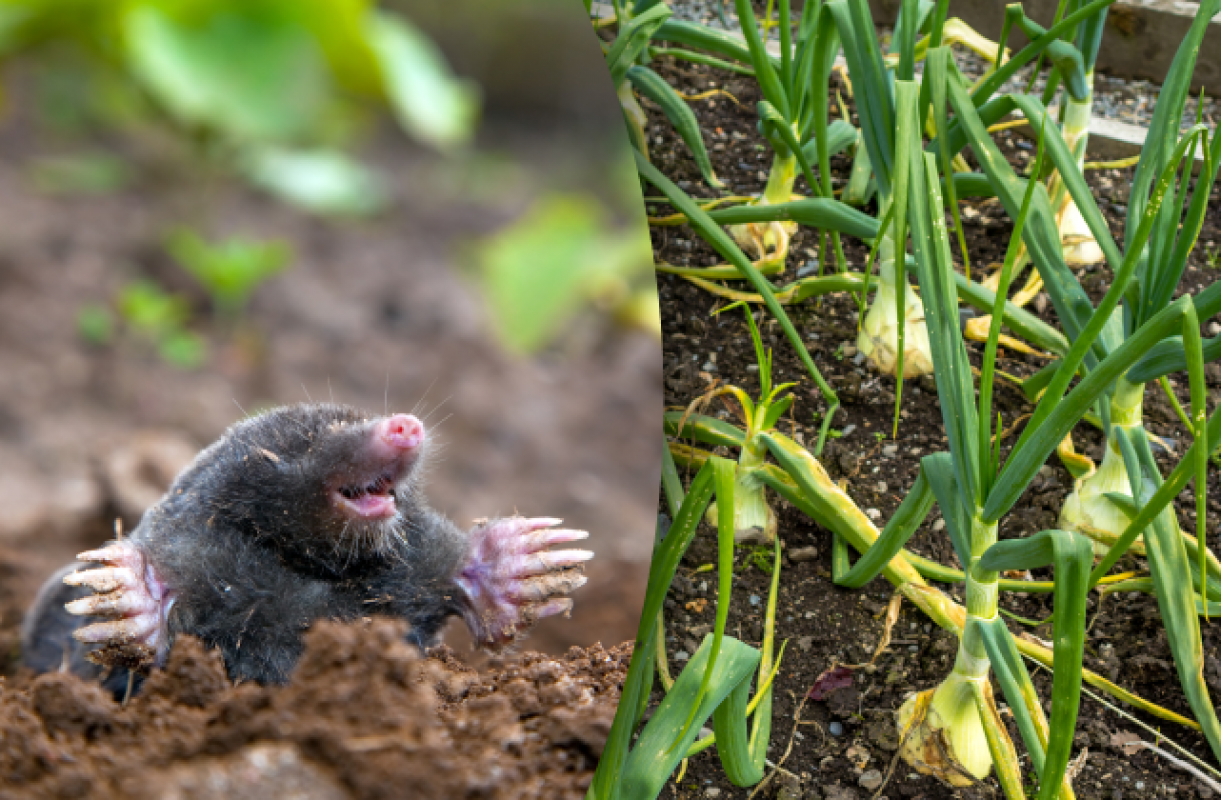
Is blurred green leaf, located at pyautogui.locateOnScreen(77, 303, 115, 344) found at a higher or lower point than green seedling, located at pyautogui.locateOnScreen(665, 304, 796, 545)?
lower

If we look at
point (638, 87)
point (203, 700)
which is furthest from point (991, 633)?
point (638, 87)

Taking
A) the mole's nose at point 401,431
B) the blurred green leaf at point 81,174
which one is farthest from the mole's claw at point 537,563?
the blurred green leaf at point 81,174


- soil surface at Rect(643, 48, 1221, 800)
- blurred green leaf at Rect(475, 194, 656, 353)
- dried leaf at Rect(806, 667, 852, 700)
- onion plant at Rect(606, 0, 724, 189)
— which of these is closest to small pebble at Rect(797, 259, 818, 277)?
soil surface at Rect(643, 48, 1221, 800)

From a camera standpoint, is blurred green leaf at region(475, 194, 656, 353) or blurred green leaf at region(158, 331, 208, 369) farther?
blurred green leaf at region(158, 331, 208, 369)

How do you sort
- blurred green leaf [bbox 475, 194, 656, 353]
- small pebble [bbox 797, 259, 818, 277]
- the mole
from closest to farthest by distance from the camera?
1. the mole
2. blurred green leaf [bbox 475, 194, 656, 353]
3. small pebble [bbox 797, 259, 818, 277]

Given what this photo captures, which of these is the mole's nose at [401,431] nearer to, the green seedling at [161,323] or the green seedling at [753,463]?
the green seedling at [753,463]

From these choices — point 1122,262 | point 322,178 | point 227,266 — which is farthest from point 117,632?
point 322,178

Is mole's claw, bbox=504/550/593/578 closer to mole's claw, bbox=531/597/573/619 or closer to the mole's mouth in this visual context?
mole's claw, bbox=531/597/573/619

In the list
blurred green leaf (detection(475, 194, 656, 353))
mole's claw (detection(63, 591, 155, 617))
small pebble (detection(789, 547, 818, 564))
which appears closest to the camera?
mole's claw (detection(63, 591, 155, 617))
